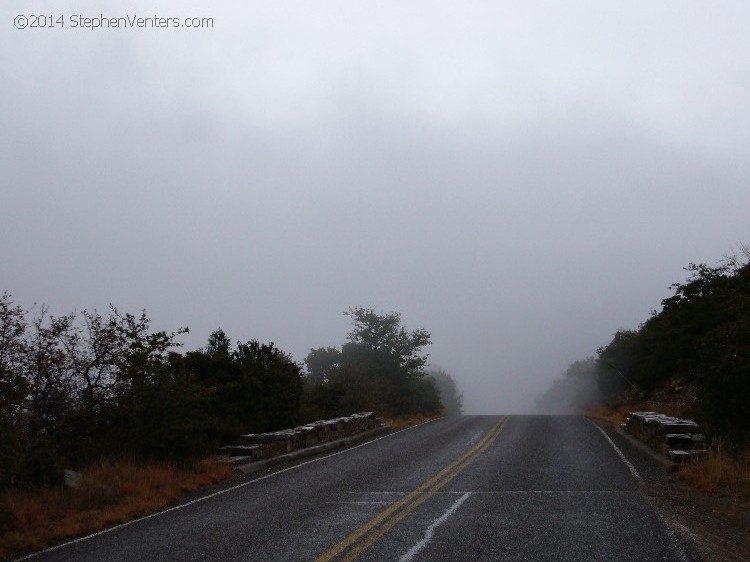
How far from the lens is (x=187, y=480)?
14.8 metres

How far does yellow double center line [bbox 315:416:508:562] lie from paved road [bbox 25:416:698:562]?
20mm

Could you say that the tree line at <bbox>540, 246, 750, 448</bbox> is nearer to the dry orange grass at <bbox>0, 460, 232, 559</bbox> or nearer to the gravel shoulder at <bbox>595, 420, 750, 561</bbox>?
the gravel shoulder at <bbox>595, 420, 750, 561</bbox>

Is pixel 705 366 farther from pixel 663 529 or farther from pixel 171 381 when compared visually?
pixel 171 381

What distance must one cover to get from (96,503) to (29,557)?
3.35 m

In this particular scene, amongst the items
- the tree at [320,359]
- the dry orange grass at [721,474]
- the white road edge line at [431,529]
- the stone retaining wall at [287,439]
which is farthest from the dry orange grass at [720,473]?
the tree at [320,359]

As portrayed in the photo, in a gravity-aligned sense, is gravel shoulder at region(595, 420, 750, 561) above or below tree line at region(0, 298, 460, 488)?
below

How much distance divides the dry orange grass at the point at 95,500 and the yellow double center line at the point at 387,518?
4.10 m

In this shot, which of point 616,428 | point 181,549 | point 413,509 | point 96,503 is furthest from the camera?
point 616,428

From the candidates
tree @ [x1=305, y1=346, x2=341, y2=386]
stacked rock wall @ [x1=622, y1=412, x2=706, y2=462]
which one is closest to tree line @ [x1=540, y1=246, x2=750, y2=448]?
stacked rock wall @ [x1=622, y1=412, x2=706, y2=462]

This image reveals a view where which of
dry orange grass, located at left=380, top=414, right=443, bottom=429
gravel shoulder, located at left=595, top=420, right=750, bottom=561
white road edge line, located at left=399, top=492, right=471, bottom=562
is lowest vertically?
gravel shoulder, located at left=595, top=420, right=750, bottom=561

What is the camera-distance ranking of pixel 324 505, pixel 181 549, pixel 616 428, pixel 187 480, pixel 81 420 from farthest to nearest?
pixel 616 428 → pixel 81 420 → pixel 187 480 → pixel 324 505 → pixel 181 549

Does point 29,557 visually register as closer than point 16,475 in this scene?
Yes

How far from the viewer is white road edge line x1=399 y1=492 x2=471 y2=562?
323 inches

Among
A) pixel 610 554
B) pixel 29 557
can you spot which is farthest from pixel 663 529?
pixel 29 557
